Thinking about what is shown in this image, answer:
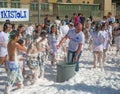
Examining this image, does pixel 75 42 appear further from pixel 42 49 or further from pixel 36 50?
pixel 36 50

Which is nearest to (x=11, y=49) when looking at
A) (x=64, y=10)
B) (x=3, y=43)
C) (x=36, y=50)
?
(x=36, y=50)

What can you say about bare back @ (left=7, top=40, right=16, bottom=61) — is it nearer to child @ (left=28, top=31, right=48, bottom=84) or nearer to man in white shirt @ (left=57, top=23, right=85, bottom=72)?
child @ (left=28, top=31, right=48, bottom=84)

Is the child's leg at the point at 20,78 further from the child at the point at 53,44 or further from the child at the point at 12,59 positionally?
the child at the point at 53,44

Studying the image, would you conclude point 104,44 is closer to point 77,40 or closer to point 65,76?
point 77,40

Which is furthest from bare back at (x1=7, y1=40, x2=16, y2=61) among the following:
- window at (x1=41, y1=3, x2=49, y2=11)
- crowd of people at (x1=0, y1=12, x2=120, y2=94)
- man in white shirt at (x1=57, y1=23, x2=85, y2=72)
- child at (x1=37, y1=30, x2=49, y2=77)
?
window at (x1=41, y1=3, x2=49, y2=11)

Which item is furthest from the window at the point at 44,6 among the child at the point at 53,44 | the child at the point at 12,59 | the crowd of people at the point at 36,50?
the child at the point at 12,59

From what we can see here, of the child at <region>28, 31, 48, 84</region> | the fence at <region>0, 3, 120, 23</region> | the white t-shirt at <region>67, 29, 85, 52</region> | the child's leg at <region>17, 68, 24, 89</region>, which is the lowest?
the child's leg at <region>17, 68, 24, 89</region>

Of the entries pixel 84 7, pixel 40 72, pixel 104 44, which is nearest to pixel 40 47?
pixel 40 72

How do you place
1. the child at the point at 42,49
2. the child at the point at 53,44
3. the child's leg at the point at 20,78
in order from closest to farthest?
the child's leg at the point at 20,78 < the child at the point at 42,49 < the child at the point at 53,44

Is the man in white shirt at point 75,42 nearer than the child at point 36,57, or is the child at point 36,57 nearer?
the child at point 36,57

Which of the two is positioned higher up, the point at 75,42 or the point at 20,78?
the point at 75,42

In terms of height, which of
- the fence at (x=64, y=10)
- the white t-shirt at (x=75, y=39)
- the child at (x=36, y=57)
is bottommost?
the child at (x=36, y=57)

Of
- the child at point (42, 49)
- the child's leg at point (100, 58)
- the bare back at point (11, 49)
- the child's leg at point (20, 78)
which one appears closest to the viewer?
the bare back at point (11, 49)

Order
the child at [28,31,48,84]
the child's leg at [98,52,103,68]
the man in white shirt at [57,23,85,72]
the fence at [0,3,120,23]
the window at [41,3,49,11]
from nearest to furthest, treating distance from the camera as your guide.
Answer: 1. the child at [28,31,48,84]
2. the man in white shirt at [57,23,85,72]
3. the child's leg at [98,52,103,68]
4. the fence at [0,3,120,23]
5. the window at [41,3,49,11]
